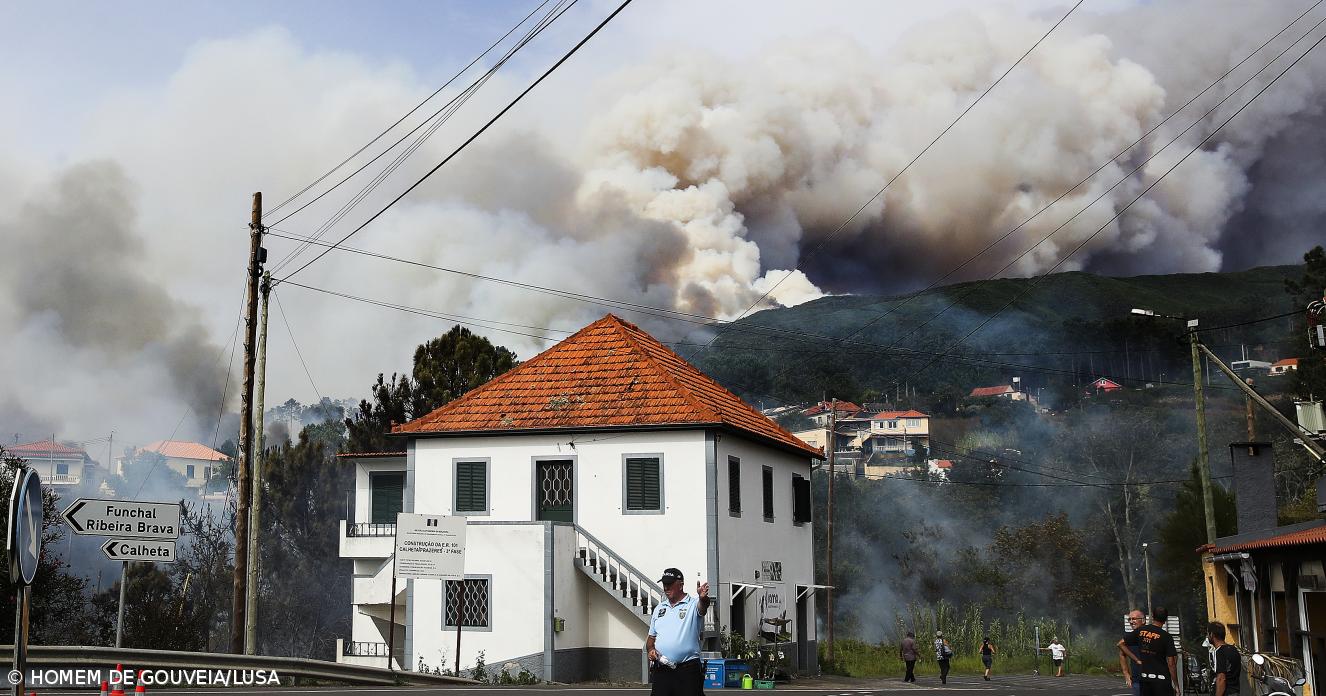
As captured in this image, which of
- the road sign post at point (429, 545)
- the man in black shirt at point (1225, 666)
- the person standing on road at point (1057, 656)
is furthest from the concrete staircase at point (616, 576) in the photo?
the person standing on road at point (1057, 656)

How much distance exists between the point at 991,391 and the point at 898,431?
50.5ft

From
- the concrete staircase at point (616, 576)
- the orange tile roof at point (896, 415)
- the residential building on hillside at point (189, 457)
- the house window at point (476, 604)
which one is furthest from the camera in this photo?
the residential building on hillside at point (189, 457)

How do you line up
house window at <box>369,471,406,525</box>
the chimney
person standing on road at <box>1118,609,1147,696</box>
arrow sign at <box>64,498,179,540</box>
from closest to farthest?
arrow sign at <box>64,498,179,540</box> < person standing on road at <box>1118,609,1147,696</box> < the chimney < house window at <box>369,471,406,525</box>

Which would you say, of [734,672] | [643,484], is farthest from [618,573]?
[734,672]

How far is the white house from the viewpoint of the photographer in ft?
97.5

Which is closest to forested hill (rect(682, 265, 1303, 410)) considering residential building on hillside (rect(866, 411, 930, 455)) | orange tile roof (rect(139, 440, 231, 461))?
residential building on hillside (rect(866, 411, 930, 455))

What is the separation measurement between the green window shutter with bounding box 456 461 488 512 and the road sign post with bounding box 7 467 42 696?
23404 mm

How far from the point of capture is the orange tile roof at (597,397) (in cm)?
3166

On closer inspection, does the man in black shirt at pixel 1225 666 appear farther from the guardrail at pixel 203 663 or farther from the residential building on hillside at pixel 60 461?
the residential building on hillside at pixel 60 461

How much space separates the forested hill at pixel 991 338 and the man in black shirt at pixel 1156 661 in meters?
108

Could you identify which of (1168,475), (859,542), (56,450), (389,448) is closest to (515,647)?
(389,448)

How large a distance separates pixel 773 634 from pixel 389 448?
34474 mm

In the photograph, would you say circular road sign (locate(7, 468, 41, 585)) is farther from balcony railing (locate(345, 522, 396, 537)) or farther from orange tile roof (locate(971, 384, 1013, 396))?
orange tile roof (locate(971, 384, 1013, 396))

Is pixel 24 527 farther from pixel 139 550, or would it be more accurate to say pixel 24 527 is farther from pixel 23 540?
pixel 139 550
